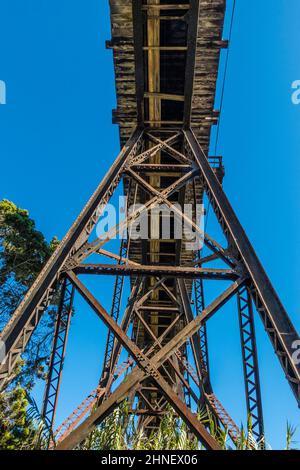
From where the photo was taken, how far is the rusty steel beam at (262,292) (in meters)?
3.95

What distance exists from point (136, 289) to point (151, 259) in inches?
89.4

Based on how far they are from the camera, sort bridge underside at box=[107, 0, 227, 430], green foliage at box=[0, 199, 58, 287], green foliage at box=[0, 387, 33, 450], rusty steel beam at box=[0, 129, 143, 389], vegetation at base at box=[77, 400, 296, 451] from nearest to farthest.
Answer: vegetation at base at box=[77, 400, 296, 451], rusty steel beam at box=[0, 129, 143, 389], bridge underside at box=[107, 0, 227, 430], green foliage at box=[0, 387, 33, 450], green foliage at box=[0, 199, 58, 287]

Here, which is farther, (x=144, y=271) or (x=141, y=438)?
(x=144, y=271)

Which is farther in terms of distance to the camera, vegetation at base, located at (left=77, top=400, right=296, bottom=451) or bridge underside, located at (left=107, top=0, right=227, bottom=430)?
bridge underside, located at (left=107, top=0, right=227, bottom=430)

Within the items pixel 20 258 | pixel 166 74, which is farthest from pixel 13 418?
pixel 166 74

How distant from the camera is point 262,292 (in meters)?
4.64

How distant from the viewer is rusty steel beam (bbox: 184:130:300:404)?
3.95 meters

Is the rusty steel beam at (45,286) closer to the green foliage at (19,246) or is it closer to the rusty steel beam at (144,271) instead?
the rusty steel beam at (144,271)

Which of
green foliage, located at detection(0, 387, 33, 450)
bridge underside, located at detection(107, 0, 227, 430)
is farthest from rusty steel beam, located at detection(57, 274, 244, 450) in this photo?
green foliage, located at detection(0, 387, 33, 450)

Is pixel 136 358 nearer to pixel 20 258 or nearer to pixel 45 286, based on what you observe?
pixel 45 286

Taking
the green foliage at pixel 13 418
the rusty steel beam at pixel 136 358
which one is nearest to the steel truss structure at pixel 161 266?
the rusty steel beam at pixel 136 358

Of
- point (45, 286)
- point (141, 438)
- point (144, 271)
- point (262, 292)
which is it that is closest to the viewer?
point (141, 438)

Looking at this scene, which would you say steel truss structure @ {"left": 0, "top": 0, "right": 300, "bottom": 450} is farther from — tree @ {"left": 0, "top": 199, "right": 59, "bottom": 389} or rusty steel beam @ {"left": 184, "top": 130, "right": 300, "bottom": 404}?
tree @ {"left": 0, "top": 199, "right": 59, "bottom": 389}

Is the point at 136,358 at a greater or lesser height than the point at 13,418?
greater
